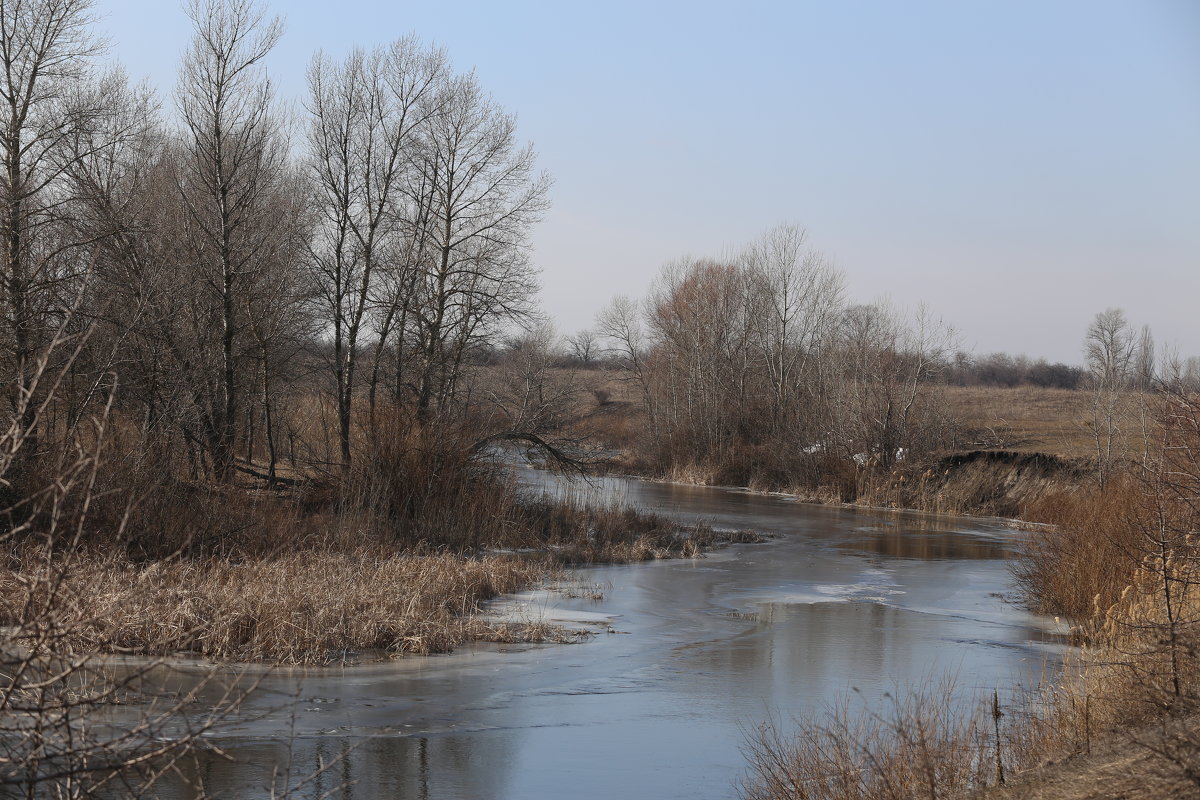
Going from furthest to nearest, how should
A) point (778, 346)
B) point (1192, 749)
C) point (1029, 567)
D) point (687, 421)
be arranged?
point (778, 346), point (687, 421), point (1029, 567), point (1192, 749)

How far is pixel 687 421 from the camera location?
4662 centimetres

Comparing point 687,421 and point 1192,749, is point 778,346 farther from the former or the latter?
point 1192,749

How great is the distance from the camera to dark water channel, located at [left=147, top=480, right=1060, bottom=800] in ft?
27.9

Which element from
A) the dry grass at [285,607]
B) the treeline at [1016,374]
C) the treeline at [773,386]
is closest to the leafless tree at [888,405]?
the treeline at [773,386]

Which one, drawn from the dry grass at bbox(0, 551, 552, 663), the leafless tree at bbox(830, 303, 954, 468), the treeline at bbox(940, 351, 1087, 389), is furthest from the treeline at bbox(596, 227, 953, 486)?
the treeline at bbox(940, 351, 1087, 389)

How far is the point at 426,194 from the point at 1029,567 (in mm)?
20354

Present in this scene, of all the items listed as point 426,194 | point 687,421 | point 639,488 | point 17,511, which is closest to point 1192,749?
point 17,511

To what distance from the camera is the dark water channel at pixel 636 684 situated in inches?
334

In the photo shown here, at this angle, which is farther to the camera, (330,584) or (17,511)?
(17,511)

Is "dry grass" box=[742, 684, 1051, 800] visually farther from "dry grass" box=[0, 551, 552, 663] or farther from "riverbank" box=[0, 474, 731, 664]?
"dry grass" box=[0, 551, 552, 663]

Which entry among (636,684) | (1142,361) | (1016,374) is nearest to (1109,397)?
(1142,361)

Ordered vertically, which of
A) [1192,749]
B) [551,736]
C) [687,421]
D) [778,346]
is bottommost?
[551,736]

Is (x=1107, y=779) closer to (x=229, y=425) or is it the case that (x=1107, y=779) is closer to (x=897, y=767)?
(x=897, y=767)

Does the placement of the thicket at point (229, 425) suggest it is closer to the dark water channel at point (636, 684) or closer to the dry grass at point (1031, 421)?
the dark water channel at point (636, 684)
